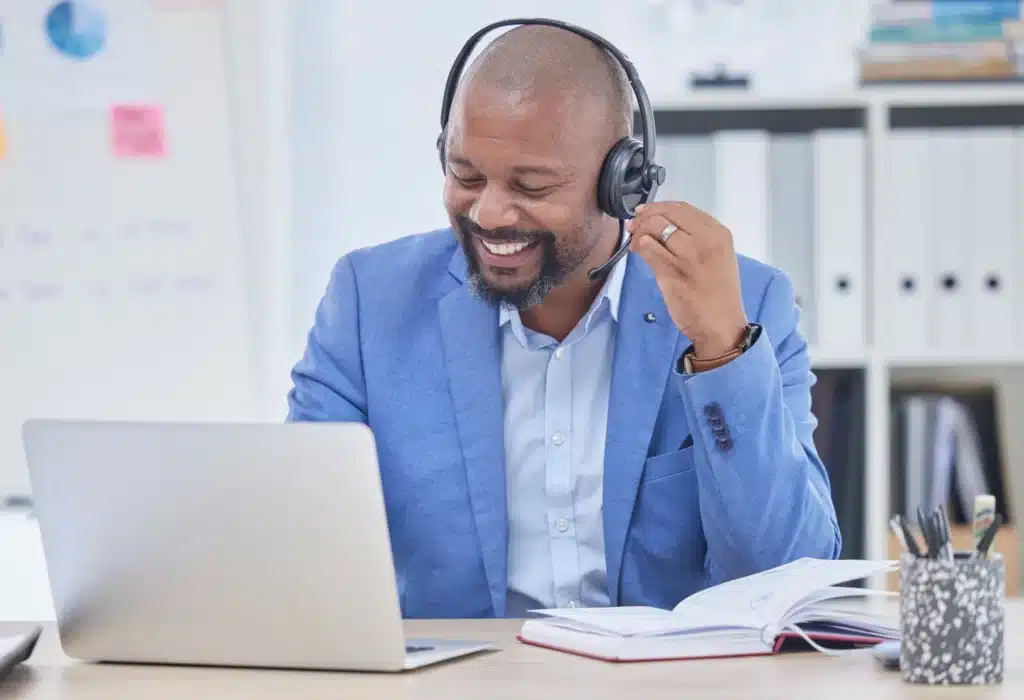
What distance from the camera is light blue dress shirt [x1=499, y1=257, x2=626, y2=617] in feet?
4.99

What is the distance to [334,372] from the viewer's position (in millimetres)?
1609

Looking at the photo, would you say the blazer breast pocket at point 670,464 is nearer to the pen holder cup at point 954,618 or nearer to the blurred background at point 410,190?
the pen holder cup at point 954,618

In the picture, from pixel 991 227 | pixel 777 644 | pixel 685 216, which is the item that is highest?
pixel 685 216

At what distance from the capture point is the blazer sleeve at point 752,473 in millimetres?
1338

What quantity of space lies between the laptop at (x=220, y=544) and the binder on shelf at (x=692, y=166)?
1387mm

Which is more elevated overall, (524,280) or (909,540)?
(524,280)

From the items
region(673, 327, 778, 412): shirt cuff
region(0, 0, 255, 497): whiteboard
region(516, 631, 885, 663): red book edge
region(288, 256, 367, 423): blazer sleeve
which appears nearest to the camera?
region(516, 631, 885, 663): red book edge

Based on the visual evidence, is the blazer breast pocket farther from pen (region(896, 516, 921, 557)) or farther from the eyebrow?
pen (region(896, 516, 921, 557))

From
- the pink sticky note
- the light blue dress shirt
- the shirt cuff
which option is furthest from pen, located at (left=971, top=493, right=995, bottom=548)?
the pink sticky note

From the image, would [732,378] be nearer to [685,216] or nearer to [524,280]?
[685,216]

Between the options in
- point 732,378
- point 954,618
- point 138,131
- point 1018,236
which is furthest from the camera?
point 138,131

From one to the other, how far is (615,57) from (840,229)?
90 centimetres

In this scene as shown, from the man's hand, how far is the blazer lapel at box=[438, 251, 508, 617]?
0.26 m

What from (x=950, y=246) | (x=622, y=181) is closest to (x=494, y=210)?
(x=622, y=181)
